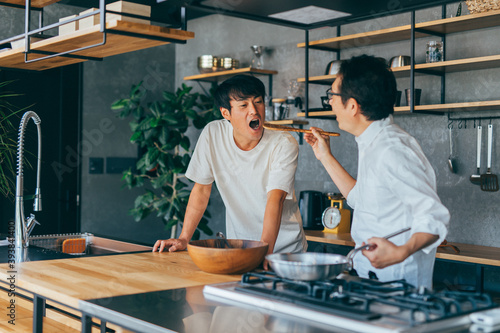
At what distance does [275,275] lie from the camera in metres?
1.61

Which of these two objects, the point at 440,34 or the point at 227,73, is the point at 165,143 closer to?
the point at 227,73

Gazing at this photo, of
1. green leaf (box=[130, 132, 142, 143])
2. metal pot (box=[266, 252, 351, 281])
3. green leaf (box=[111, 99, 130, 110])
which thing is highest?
green leaf (box=[111, 99, 130, 110])

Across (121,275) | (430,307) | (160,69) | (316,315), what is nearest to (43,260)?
(121,275)

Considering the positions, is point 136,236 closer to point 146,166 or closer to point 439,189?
point 146,166

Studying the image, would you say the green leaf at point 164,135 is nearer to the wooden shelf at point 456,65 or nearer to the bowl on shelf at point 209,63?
the bowl on shelf at point 209,63

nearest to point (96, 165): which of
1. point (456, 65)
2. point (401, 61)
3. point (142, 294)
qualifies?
point (401, 61)

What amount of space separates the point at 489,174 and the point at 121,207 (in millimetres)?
3358

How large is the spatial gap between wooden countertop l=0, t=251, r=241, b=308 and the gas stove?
0.77 feet

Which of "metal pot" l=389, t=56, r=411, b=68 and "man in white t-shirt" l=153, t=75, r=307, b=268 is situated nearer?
"man in white t-shirt" l=153, t=75, r=307, b=268

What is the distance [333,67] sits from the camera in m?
4.19

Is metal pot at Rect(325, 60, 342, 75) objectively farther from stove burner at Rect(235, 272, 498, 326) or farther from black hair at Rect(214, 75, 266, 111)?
stove burner at Rect(235, 272, 498, 326)

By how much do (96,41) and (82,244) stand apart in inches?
41.3

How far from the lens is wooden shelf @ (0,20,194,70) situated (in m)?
2.15

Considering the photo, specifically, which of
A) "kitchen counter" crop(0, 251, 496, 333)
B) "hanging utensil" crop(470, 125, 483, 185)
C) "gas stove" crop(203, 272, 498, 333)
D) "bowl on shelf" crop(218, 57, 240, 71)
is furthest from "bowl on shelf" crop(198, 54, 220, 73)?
"gas stove" crop(203, 272, 498, 333)
